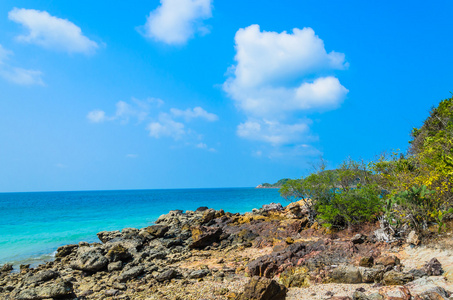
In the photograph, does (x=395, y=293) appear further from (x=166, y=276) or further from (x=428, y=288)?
(x=166, y=276)

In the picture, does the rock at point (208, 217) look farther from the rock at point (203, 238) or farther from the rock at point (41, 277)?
the rock at point (41, 277)

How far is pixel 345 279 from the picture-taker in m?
9.48

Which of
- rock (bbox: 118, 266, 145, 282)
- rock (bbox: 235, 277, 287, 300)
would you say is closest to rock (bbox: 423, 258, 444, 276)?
rock (bbox: 235, 277, 287, 300)

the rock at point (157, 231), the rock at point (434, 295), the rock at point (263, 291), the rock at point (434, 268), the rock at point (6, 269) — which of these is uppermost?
the rock at point (434, 268)

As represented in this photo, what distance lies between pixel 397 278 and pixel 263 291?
4066 millimetres

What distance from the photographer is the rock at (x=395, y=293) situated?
753 cm

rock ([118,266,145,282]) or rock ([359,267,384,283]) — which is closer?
rock ([359,267,384,283])

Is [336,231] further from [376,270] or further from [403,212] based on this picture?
[376,270]

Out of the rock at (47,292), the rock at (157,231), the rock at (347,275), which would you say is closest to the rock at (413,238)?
the rock at (347,275)

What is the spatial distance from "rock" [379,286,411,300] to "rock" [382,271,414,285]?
32 centimetres

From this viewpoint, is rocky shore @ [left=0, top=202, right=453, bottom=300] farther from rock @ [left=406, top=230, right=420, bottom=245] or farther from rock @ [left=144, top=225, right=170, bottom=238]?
rock @ [left=144, top=225, right=170, bottom=238]

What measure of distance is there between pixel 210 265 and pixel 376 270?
304 inches

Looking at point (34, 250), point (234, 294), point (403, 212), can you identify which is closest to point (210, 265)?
point (234, 294)

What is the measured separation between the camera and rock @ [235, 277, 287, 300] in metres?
8.45
